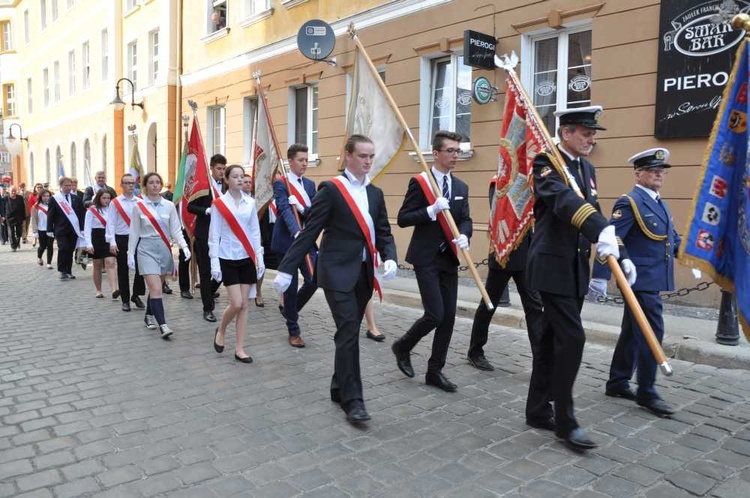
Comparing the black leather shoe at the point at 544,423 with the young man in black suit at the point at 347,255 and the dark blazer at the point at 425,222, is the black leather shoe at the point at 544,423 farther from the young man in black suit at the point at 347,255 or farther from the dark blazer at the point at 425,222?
the dark blazer at the point at 425,222

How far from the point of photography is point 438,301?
16.3ft

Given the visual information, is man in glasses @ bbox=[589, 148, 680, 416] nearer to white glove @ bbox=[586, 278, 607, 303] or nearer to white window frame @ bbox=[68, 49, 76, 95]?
white glove @ bbox=[586, 278, 607, 303]

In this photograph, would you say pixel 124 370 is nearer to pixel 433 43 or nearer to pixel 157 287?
pixel 157 287

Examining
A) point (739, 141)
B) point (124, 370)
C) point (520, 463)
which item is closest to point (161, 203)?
point (124, 370)

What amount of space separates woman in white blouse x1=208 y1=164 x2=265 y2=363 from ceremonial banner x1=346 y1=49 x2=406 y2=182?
1.31 meters

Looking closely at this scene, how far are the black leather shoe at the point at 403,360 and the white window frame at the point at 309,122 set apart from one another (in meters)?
9.86

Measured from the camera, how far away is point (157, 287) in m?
7.14

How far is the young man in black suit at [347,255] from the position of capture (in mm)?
4383

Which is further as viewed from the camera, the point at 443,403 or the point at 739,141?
the point at 443,403

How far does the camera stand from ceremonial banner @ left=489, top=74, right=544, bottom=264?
517cm

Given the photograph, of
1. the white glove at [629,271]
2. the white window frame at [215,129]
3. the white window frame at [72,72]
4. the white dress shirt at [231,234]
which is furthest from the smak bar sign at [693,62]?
the white window frame at [72,72]

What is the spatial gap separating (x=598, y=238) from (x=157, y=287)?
5127 mm

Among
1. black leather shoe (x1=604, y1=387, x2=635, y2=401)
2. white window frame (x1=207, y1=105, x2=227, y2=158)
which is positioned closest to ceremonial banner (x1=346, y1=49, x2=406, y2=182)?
black leather shoe (x1=604, y1=387, x2=635, y2=401)

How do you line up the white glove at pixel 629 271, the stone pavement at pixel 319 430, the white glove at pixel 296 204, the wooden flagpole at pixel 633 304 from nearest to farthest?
the stone pavement at pixel 319 430
the wooden flagpole at pixel 633 304
the white glove at pixel 629 271
the white glove at pixel 296 204
